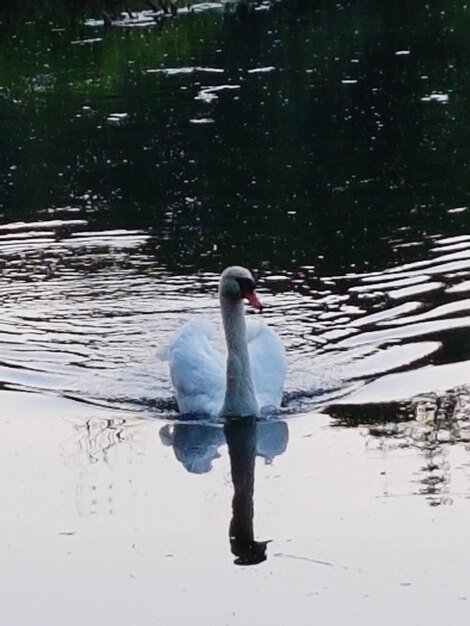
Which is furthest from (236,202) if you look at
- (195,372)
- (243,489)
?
(243,489)

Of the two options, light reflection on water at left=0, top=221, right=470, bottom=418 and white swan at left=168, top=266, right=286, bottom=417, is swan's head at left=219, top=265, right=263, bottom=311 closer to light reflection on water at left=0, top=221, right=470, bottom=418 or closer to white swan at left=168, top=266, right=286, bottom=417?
white swan at left=168, top=266, right=286, bottom=417

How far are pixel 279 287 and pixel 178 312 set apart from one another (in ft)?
3.24

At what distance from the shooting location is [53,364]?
1152 cm

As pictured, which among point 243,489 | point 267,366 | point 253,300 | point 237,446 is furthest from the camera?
point 267,366

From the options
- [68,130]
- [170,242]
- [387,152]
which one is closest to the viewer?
[170,242]

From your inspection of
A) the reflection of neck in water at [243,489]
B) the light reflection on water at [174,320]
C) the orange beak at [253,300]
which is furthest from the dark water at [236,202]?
the orange beak at [253,300]

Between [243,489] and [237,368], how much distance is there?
4.77 ft

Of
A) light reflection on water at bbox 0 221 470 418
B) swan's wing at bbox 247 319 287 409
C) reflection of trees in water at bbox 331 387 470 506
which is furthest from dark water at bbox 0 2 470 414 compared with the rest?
reflection of trees in water at bbox 331 387 470 506

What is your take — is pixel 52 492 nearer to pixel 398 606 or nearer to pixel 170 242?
pixel 398 606

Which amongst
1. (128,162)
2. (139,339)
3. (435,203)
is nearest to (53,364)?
(139,339)

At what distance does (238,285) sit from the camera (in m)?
10.0

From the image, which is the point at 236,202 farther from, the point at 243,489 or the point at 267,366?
the point at 243,489

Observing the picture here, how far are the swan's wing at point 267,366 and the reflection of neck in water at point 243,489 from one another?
1.14 feet

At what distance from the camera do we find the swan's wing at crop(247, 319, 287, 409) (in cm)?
1038
